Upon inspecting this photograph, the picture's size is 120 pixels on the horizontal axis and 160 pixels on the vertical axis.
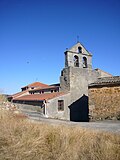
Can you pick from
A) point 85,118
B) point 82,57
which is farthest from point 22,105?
point 82,57

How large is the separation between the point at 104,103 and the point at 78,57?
8.51 meters

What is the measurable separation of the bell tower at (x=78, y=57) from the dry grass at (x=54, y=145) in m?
15.8

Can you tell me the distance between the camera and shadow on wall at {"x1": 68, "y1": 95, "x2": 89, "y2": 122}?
22000 millimetres

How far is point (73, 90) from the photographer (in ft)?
73.2

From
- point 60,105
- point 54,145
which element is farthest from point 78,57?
point 54,145

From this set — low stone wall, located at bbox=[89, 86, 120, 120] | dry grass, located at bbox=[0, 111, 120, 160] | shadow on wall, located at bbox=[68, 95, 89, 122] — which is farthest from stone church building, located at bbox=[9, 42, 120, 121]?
dry grass, located at bbox=[0, 111, 120, 160]

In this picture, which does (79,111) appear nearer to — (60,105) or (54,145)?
(60,105)

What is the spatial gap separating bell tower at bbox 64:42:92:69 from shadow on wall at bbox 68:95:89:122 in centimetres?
473

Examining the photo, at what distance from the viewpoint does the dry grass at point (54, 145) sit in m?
4.39

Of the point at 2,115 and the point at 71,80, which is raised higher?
the point at 71,80

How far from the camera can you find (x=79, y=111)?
22406 mm

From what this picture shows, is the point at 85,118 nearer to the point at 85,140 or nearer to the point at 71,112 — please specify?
the point at 71,112

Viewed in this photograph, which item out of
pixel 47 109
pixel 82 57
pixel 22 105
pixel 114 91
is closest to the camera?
pixel 114 91

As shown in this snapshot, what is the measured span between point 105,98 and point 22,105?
16.1m
